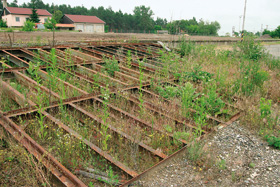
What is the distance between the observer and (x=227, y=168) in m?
3.13

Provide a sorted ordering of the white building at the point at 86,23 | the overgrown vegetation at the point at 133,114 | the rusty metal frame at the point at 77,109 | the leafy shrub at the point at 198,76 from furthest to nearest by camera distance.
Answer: the white building at the point at 86,23
the leafy shrub at the point at 198,76
the overgrown vegetation at the point at 133,114
the rusty metal frame at the point at 77,109

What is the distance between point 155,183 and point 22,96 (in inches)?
123

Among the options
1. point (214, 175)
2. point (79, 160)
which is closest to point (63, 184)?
point (79, 160)

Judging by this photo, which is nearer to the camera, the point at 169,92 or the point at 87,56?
the point at 169,92

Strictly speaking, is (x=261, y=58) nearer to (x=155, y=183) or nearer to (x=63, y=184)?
(x=155, y=183)

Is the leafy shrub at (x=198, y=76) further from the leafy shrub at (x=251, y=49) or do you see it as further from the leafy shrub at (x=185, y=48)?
the leafy shrub at (x=251, y=49)

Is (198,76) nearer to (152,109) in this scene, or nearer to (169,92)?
(169,92)

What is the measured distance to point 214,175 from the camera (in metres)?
2.96

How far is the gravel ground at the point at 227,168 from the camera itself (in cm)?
282

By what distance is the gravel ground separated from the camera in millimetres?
2822

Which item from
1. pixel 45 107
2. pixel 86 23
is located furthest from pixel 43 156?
pixel 86 23

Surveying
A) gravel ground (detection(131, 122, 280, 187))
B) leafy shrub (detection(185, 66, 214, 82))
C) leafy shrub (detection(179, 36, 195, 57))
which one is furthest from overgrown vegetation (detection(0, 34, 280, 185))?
leafy shrub (detection(179, 36, 195, 57))

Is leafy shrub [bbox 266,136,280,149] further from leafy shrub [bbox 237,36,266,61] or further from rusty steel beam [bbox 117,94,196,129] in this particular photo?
leafy shrub [bbox 237,36,266,61]

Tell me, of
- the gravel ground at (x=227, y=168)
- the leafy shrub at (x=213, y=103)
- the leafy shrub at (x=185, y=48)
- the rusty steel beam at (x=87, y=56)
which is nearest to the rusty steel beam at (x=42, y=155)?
the gravel ground at (x=227, y=168)
